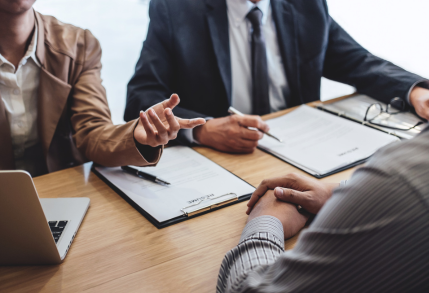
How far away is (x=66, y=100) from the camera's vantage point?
51.1 inches

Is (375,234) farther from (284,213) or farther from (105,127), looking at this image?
(105,127)

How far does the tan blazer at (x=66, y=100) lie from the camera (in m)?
1.24

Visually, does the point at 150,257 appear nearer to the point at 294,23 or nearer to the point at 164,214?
the point at 164,214

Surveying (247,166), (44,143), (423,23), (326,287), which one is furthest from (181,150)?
(423,23)

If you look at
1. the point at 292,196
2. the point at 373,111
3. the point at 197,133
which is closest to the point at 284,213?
the point at 292,196

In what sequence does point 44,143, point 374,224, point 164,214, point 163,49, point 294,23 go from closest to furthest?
point 374,224 → point 164,214 → point 44,143 → point 163,49 → point 294,23

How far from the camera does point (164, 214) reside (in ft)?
2.86

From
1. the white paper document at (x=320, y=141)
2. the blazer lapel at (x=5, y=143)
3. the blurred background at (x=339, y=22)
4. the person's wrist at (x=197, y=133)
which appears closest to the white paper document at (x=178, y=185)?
the person's wrist at (x=197, y=133)

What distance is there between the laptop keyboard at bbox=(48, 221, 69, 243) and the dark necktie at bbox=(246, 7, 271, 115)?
1030 millimetres

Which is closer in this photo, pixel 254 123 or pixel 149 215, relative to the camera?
pixel 149 215

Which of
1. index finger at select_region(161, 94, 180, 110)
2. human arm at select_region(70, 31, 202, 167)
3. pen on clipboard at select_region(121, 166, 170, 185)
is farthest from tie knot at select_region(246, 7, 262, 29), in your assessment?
pen on clipboard at select_region(121, 166, 170, 185)

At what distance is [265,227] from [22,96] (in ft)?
3.24

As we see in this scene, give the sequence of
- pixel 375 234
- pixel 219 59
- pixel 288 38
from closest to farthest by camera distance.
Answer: pixel 375 234, pixel 219 59, pixel 288 38

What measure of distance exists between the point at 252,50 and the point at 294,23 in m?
0.25
